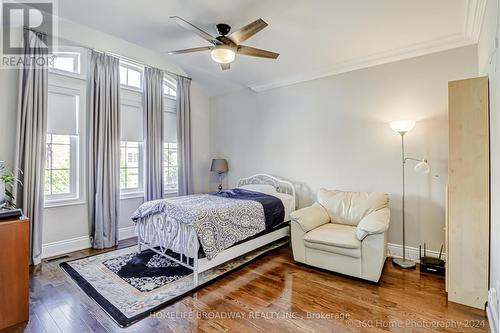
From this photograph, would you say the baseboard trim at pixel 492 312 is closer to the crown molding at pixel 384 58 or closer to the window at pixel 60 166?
the crown molding at pixel 384 58

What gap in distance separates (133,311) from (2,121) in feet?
9.52

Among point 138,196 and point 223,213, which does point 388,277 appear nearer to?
point 223,213

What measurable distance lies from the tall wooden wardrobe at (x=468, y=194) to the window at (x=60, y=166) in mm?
4851

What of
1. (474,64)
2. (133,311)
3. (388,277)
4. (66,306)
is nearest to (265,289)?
(133,311)

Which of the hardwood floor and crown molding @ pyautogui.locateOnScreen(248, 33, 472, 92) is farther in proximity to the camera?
crown molding @ pyautogui.locateOnScreen(248, 33, 472, 92)

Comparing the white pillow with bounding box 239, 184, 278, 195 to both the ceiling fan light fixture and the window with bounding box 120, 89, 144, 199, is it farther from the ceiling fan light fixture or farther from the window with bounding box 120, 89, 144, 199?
the ceiling fan light fixture

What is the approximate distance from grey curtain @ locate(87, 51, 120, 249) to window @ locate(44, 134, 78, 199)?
30 cm

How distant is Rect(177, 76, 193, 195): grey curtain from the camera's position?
16.6 ft

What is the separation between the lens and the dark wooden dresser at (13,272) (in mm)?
2020

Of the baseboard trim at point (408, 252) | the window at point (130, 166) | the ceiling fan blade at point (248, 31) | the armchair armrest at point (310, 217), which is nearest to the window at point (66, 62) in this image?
the window at point (130, 166)

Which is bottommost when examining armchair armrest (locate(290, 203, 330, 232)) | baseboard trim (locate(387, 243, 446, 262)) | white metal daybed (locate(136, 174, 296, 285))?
baseboard trim (locate(387, 243, 446, 262))

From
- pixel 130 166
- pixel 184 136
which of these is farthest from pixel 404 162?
pixel 130 166

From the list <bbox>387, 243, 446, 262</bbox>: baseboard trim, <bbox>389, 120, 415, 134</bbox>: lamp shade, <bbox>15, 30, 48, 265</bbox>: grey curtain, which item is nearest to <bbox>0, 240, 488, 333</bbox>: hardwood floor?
<bbox>387, 243, 446, 262</bbox>: baseboard trim

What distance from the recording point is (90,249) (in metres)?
3.83
